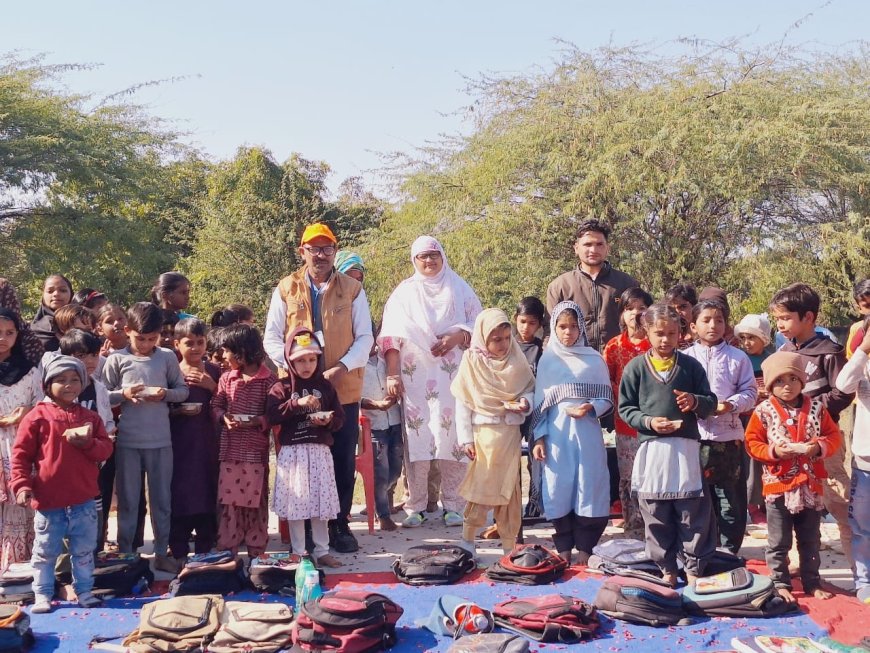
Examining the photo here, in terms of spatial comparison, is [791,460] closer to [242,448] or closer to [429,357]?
[429,357]

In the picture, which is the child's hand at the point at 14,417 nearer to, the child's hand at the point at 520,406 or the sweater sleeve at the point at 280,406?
the sweater sleeve at the point at 280,406

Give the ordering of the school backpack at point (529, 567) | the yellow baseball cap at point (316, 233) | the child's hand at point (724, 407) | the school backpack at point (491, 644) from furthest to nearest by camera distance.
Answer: the yellow baseball cap at point (316, 233), the child's hand at point (724, 407), the school backpack at point (529, 567), the school backpack at point (491, 644)

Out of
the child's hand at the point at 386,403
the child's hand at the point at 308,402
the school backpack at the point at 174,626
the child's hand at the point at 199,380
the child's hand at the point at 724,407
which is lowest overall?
the school backpack at the point at 174,626

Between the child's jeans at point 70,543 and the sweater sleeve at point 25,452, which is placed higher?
the sweater sleeve at point 25,452

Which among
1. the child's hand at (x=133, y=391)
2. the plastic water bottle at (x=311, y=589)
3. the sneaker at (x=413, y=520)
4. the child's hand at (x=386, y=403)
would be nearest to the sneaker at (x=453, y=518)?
the sneaker at (x=413, y=520)

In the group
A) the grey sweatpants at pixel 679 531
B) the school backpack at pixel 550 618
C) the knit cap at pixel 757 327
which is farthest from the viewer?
the knit cap at pixel 757 327

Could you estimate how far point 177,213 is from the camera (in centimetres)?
1922

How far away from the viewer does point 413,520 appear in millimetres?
6254

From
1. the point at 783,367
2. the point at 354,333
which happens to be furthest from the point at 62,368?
the point at 783,367

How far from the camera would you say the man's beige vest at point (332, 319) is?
5598 mm

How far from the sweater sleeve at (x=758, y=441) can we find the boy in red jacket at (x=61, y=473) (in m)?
3.44

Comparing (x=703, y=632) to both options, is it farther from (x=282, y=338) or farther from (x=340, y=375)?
(x=282, y=338)

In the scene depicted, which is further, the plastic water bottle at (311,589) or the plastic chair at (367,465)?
the plastic chair at (367,465)

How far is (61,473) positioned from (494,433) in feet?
8.13
